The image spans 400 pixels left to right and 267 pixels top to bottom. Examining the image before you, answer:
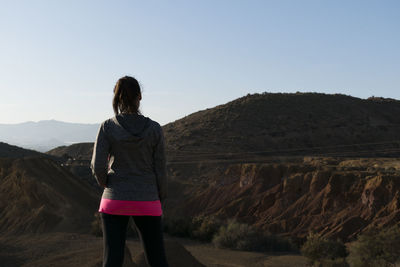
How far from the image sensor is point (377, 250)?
11992 mm

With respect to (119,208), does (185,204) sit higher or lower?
lower

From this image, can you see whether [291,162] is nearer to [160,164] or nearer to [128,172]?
[160,164]

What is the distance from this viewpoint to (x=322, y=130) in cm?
5466

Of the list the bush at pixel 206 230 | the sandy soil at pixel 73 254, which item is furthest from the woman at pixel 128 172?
the bush at pixel 206 230

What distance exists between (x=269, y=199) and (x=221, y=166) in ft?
61.2

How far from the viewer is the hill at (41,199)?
1706 centimetres

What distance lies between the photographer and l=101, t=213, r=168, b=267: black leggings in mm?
3363

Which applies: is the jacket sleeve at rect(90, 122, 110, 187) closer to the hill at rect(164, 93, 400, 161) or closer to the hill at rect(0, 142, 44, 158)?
the hill at rect(164, 93, 400, 161)

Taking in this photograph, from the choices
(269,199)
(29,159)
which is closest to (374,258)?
(269,199)

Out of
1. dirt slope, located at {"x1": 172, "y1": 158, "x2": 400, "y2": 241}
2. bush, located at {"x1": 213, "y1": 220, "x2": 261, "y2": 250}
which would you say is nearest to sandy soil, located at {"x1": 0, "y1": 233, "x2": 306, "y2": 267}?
bush, located at {"x1": 213, "y1": 220, "x2": 261, "y2": 250}

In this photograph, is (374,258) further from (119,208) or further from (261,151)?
(261,151)

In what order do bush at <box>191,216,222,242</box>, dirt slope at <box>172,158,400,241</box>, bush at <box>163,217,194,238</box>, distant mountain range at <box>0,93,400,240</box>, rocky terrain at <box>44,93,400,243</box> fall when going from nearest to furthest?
dirt slope at <box>172,158,400,241</box> → distant mountain range at <box>0,93,400,240</box> → rocky terrain at <box>44,93,400,243</box> → bush at <box>191,216,222,242</box> → bush at <box>163,217,194,238</box>

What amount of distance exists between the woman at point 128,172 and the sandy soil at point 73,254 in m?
5.26

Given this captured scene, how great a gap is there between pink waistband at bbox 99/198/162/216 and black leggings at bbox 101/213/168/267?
0.05m
